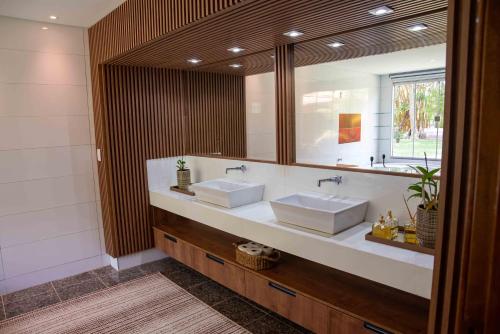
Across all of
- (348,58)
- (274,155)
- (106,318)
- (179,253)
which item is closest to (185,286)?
(179,253)

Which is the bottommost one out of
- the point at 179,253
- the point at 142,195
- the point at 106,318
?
the point at 106,318

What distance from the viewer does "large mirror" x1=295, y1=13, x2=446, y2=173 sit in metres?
2.61

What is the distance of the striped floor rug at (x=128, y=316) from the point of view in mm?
2867

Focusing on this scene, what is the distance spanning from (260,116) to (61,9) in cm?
212

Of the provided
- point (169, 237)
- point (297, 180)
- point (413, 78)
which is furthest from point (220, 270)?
point (413, 78)

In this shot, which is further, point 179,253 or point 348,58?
point 179,253

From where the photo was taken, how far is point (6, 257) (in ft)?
11.5

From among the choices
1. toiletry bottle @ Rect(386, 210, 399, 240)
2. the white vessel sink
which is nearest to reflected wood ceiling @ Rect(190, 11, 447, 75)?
the white vessel sink

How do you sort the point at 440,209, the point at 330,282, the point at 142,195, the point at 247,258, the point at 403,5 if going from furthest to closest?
the point at 142,195
the point at 247,258
the point at 330,282
the point at 403,5
the point at 440,209

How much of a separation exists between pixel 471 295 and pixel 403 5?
1807 millimetres

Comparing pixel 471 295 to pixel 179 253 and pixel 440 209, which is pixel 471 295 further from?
pixel 179 253

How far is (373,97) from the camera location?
10.5ft

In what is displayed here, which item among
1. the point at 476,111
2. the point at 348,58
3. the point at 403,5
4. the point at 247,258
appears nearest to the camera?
the point at 476,111

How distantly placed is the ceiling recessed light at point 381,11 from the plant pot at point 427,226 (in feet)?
4.08
